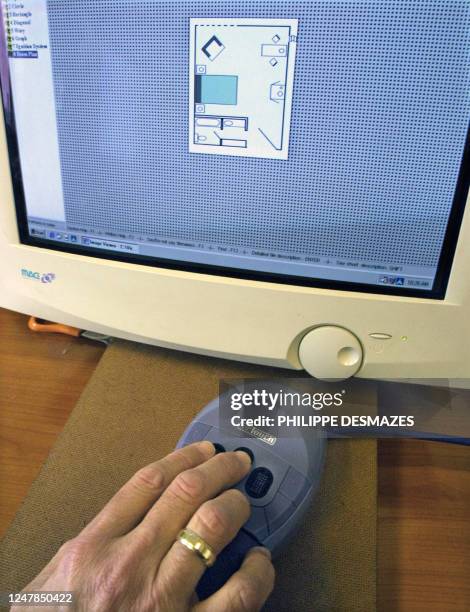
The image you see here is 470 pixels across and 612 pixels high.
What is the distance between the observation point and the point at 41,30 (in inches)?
15.4

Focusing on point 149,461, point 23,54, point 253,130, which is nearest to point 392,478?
point 149,461

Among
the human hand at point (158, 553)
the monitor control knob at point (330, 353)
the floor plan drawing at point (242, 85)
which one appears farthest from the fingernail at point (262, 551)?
the floor plan drawing at point (242, 85)

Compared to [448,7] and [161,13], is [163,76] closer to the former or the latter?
[161,13]

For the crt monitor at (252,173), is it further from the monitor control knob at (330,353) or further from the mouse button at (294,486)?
the mouse button at (294,486)

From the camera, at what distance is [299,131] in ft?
1.20

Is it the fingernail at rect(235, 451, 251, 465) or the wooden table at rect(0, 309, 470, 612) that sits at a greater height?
the fingernail at rect(235, 451, 251, 465)

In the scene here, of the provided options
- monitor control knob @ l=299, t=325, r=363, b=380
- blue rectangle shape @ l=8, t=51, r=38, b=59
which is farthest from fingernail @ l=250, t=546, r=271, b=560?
blue rectangle shape @ l=8, t=51, r=38, b=59

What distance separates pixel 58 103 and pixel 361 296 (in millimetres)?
294

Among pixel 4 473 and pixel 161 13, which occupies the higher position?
pixel 161 13

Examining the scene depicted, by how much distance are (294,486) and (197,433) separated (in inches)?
3.5

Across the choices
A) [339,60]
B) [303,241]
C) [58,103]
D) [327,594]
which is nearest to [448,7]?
[339,60]

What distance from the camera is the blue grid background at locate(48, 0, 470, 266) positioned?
333mm

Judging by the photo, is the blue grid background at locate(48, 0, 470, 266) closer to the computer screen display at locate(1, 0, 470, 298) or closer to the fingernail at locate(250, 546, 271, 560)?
the computer screen display at locate(1, 0, 470, 298)

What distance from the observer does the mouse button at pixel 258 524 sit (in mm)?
357
